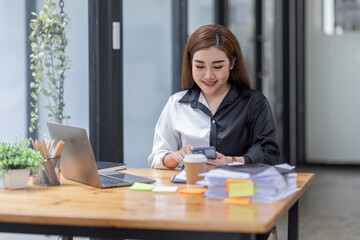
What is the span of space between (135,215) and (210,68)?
1.07 metres

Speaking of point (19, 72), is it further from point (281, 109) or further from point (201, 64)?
point (281, 109)

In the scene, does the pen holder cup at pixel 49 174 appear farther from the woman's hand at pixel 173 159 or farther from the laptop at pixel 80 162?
the woman's hand at pixel 173 159

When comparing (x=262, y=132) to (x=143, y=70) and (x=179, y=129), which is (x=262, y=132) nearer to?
(x=179, y=129)

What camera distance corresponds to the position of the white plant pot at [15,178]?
205 centimetres

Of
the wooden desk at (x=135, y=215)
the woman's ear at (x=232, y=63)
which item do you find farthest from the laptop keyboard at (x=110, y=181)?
the woman's ear at (x=232, y=63)

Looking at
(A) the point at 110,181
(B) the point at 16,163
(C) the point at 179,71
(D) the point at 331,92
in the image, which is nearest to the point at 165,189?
(A) the point at 110,181

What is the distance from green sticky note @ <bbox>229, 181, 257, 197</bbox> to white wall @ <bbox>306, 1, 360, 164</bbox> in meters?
6.84

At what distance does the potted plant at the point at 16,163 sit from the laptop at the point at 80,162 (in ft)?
0.46

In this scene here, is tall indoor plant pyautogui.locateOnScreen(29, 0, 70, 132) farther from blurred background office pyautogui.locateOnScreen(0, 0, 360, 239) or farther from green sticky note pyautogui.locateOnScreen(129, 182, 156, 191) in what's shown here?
green sticky note pyautogui.locateOnScreen(129, 182, 156, 191)

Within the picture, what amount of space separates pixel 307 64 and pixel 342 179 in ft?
6.26

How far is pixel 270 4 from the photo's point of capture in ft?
24.1

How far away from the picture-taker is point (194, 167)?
81.7 inches

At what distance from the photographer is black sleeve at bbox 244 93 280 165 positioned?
258cm

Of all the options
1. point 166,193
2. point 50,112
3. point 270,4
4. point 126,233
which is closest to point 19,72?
point 50,112
